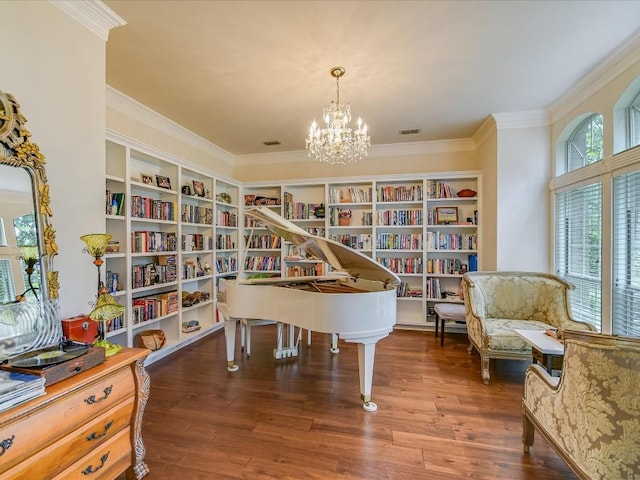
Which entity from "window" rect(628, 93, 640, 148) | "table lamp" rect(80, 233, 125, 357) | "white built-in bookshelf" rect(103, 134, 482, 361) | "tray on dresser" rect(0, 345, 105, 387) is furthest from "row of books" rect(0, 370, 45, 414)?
"window" rect(628, 93, 640, 148)

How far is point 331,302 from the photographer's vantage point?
86.4 inches

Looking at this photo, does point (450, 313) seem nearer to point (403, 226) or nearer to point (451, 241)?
point (451, 241)

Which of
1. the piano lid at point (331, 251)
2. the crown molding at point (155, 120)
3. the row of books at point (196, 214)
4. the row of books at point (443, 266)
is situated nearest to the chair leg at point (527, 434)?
the piano lid at point (331, 251)

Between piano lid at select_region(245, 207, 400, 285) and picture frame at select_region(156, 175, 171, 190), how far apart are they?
4.44 ft

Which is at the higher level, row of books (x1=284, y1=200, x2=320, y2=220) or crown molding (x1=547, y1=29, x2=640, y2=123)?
crown molding (x1=547, y1=29, x2=640, y2=123)

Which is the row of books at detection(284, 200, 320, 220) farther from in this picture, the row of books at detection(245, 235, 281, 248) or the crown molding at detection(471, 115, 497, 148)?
the crown molding at detection(471, 115, 497, 148)

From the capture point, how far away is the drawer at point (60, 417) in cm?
104

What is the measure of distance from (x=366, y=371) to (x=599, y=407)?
1.40 m

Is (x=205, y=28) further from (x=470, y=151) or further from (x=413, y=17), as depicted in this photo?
(x=470, y=151)

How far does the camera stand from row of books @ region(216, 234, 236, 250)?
4442 millimetres

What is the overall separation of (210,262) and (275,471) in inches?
120

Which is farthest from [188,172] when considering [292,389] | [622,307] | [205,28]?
[622,307]

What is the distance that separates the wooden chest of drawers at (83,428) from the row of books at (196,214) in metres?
2.39

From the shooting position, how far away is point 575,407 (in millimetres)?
1335
